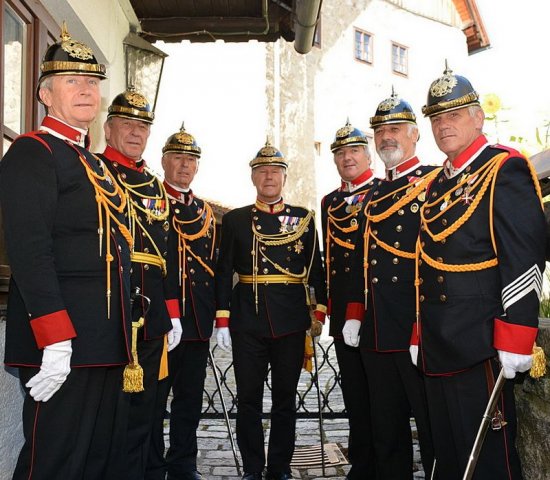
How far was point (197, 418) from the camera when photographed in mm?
4633

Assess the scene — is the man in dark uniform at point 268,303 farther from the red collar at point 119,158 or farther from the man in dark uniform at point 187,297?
the red collar at point 119,158

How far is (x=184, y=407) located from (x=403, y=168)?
7.13 ft

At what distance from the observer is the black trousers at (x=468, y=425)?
9.41ft

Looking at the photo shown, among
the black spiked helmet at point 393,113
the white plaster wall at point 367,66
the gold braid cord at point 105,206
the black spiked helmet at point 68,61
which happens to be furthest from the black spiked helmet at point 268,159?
the white plaster wall at point 367,66

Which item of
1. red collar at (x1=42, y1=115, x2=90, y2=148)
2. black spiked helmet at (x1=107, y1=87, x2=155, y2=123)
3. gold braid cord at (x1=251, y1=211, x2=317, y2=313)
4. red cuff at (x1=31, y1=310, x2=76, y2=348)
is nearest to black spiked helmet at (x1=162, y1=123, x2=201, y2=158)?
gold braid cord at (x1=251, y1=211, x2=317, y2=313)

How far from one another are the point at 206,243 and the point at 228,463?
1.67 meters

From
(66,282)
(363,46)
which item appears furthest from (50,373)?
(363,46)

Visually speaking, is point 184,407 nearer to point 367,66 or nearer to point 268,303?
point 268,303

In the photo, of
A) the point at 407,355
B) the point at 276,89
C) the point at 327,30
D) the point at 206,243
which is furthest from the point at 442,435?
the point at 327,30

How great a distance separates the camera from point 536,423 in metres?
3.23

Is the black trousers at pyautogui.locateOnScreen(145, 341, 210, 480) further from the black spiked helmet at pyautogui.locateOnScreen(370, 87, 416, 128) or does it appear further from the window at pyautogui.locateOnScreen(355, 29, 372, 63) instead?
the window at pyautogui.locateOnScreen(355, 29, 372, 63)

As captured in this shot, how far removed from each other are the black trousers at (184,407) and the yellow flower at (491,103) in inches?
98.0

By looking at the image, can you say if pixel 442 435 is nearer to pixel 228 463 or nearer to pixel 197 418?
pixel 197 418

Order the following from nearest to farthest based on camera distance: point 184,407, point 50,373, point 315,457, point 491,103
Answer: point 50,373, point 491,103, point 184,407, point 315,457
